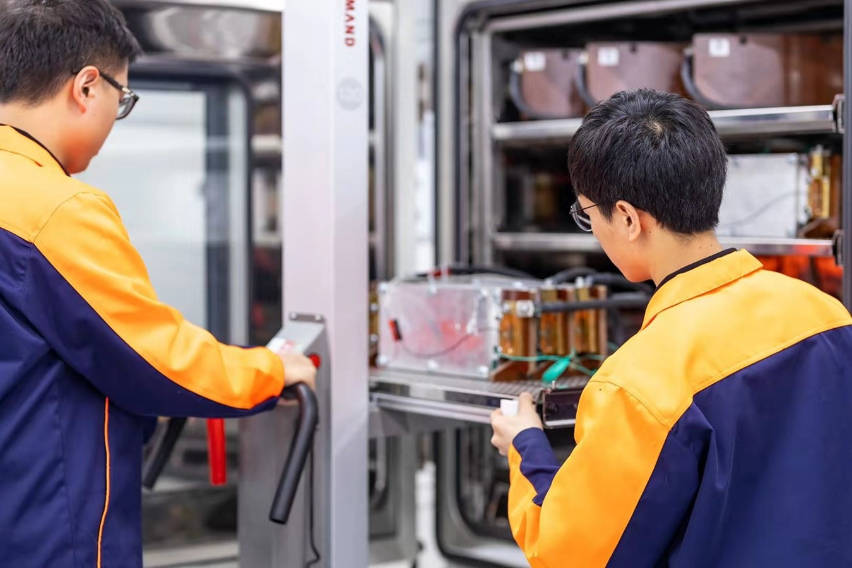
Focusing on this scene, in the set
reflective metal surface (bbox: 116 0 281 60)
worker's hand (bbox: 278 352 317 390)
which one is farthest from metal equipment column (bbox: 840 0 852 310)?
reflective metal surface (bbox: 116 0 281 60)

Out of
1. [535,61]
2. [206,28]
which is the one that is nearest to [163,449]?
[206,28]

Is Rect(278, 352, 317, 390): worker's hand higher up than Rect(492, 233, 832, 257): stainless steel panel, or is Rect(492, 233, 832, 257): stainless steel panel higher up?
Rect(492, 233, 832, 257): stainless steel panel

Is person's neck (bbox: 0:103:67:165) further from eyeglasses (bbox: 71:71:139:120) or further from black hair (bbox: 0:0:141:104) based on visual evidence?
eyeglasses (bbox: 71:71:139:120)

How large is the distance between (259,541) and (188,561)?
1077 millimetres

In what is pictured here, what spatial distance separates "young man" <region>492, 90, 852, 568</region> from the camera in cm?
151

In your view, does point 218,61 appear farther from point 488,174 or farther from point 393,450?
point 393,450

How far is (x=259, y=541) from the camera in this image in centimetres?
258

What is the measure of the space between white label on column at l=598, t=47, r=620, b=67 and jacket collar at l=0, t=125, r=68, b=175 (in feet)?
5.41

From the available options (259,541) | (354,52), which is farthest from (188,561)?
(354,52)

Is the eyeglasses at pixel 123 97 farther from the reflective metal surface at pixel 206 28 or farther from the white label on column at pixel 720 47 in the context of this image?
the white label on column at pixel 720 47

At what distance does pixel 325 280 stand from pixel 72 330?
0.71 m

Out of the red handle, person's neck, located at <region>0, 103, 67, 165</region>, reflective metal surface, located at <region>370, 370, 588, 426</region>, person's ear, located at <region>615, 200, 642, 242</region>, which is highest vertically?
person's neck, located at <region>0, 103, 67, 165</region>

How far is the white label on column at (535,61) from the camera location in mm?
3215

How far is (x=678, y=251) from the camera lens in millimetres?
1651
